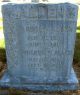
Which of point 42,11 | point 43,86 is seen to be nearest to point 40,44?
point 42,11

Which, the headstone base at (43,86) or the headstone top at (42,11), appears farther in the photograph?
the headstone base at (43,86)

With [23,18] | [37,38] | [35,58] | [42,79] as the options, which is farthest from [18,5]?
[42,79]

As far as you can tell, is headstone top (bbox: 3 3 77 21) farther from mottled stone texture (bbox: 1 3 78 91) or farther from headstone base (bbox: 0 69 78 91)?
headstone base (bbox: 0 69 78 91)

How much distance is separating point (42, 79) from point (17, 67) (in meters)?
0.45

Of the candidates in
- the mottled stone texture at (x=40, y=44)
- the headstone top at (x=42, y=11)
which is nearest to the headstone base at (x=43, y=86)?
the mottled stone texture at (x=40, y=44)

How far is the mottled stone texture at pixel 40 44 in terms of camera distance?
455 centimetres

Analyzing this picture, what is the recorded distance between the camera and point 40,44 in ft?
15.6

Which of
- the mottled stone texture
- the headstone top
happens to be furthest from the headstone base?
the headstone top

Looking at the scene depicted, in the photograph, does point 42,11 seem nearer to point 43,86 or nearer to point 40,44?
point 40,44

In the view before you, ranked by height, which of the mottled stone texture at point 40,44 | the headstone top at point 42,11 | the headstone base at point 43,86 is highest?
the headstone top at point 42,11

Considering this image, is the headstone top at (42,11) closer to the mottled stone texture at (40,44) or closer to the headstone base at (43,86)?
the mottled stone texture at (40,44)

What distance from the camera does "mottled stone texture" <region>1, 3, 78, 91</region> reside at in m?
4.55

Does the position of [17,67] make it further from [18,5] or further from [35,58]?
[18,5]

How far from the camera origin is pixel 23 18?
4586mm
